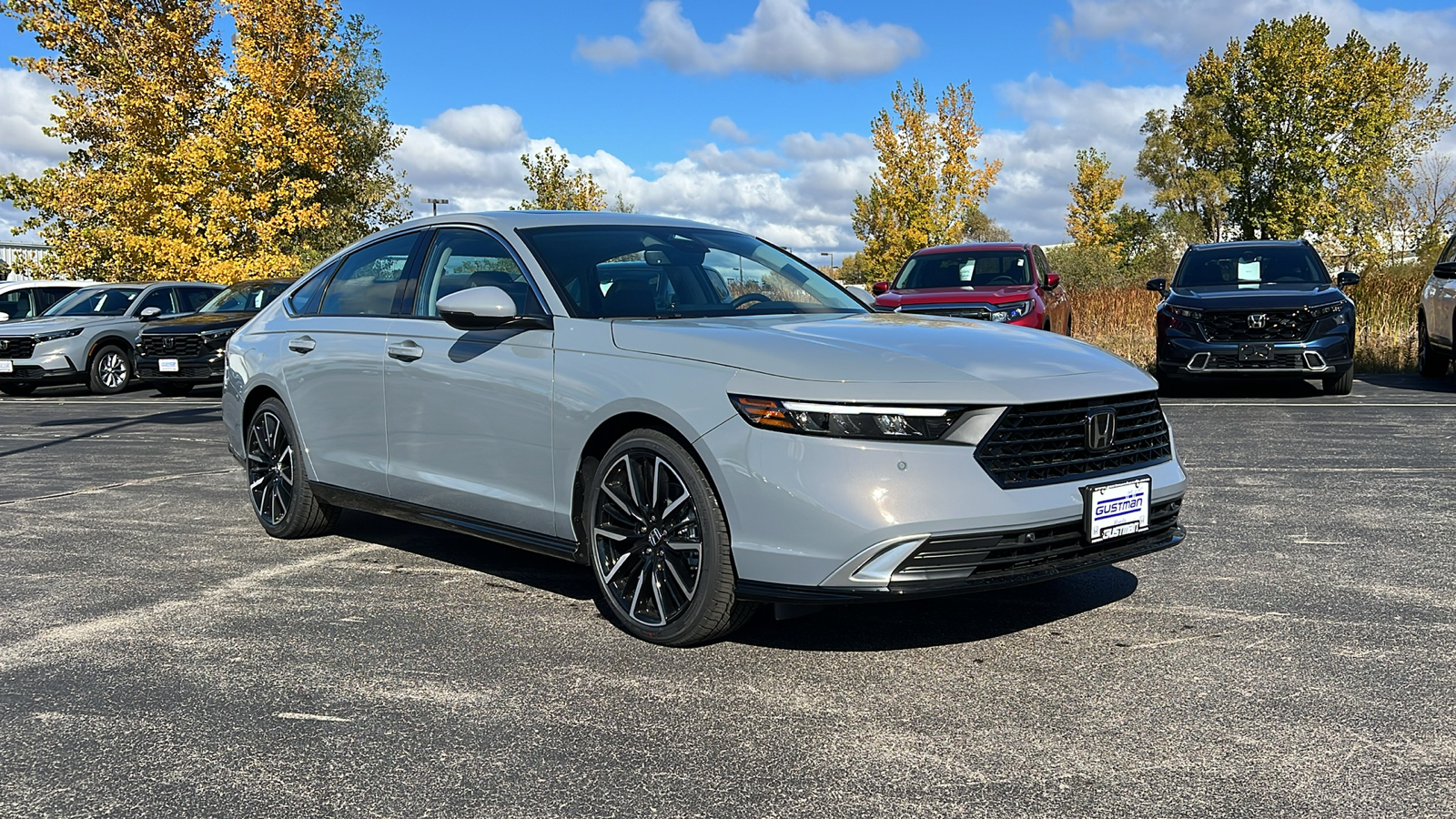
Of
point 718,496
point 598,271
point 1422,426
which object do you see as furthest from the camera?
point 1422,426

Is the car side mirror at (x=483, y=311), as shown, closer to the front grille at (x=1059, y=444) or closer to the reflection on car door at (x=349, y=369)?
the reflection on car door at (x=349, y=369)

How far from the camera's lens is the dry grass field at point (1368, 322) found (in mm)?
18156

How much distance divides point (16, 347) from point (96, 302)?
59.8 inches

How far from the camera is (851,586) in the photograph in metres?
4.00

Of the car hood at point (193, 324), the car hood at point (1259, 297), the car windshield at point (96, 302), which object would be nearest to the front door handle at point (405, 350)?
the car hood at point (1259, 297)

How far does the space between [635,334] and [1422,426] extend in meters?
8.81

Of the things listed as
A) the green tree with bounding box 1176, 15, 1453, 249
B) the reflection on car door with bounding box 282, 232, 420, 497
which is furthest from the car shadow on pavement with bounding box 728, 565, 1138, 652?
the green tree with bounding box 1176, 15, 1453, 249

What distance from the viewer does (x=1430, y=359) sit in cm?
1546

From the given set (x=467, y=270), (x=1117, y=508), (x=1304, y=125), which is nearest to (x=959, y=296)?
(x=467, y=270)

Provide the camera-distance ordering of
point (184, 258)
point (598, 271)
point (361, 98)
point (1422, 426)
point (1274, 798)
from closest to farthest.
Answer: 1. point (1274, 798)
2. point (598, 271)
3. point (1422, 426)
4. point (184, 258)
5. point (361, 98)

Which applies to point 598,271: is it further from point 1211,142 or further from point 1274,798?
point 1211,142

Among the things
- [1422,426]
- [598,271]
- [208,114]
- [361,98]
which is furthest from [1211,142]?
[598,271]

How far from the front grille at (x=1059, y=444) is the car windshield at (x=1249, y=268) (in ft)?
35.2

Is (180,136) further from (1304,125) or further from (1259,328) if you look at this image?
(1304,125)
